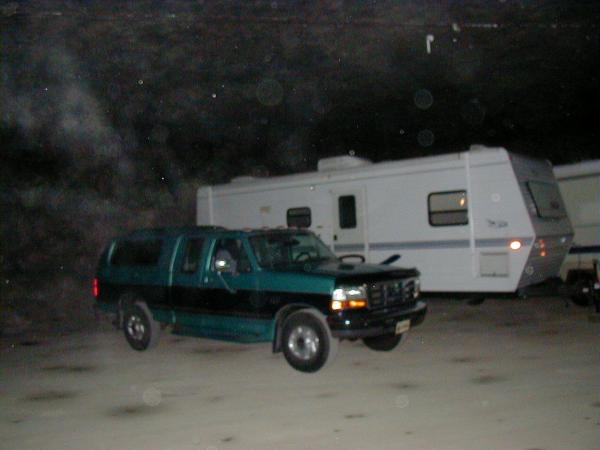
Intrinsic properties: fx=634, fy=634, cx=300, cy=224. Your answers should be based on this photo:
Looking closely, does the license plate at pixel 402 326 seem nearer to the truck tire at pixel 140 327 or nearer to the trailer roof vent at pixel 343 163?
the truck tire at pixel 140 327

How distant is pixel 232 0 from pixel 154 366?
6.03m

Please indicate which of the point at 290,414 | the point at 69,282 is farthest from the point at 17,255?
the point at 290,414

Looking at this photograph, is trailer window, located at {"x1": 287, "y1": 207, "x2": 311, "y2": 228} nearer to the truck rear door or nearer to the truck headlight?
the truck rear door

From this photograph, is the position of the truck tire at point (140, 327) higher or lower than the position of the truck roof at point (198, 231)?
lower

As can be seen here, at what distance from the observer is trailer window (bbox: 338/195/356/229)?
12.6 m

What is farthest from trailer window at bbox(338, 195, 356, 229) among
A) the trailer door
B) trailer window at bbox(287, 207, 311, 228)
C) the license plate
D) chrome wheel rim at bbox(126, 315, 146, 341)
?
chrome wheel rim at bbox(126, 315, 146, 341)

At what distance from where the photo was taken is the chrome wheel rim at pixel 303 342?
8.05 metres

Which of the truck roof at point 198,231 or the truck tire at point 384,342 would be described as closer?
the truck roof at point 198,231

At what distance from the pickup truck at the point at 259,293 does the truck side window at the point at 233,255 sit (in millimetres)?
14

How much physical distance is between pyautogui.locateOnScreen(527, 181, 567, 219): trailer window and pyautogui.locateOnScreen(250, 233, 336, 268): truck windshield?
3.97m

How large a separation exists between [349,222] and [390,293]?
432 centimetres

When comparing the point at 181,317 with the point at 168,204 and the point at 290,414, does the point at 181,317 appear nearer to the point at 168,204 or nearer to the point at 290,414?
the point at 290,414

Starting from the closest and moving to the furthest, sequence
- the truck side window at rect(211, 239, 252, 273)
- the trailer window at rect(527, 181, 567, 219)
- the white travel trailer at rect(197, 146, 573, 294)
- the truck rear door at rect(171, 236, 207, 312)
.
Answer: the truck side window at rect(211, 239, 252, 273) → the truck rear door at rect(171, 236, 207, 312) → the white travel trailer at rect(197, 146, 573, 294) → the trailer window at rect(527, 181, 567, 219)

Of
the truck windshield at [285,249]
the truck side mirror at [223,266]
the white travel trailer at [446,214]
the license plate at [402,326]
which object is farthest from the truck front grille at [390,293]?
the white travel trailer at [446,214]
